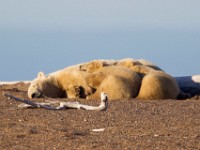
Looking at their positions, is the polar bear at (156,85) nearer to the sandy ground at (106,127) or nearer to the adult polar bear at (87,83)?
the adult polar bear at (87,83)

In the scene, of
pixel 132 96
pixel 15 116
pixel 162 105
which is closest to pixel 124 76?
pixel 132 96

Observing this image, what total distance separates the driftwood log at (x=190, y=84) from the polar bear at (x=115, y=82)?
1566mm

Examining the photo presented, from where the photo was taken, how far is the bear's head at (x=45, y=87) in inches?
615

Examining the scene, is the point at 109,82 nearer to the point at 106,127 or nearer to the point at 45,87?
the point at 45,87

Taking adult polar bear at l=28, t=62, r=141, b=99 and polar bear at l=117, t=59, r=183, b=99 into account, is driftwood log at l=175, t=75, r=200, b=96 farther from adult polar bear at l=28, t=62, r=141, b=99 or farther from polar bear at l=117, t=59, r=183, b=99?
adult polar bear at l=28, t=62, r=141, b=99

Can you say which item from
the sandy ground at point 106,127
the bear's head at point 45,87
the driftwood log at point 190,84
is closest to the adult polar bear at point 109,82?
the bear's head at point 45,87

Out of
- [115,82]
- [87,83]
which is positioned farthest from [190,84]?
[87,83]

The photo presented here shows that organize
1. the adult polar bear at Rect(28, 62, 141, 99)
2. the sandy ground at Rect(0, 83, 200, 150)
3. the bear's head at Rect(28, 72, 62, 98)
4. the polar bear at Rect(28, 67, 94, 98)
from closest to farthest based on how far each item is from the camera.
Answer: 1. the sandy ground at Rect(0, 83, 200, 150)
2. the adult polar bear at Rect(28, 62, 141, 99)
3. the bear's head at Rect(28, 72, 62, 98)
4. the polar bear at Rect(28, 67, 94, 98)

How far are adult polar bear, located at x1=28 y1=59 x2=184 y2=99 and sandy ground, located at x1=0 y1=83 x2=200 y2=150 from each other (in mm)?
1786

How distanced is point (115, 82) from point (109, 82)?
5.5 inches

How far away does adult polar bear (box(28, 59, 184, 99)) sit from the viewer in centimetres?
1530

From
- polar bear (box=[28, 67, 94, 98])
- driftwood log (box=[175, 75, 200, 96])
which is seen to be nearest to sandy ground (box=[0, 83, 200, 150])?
polar bear (box=[28, 67, 94, 98])

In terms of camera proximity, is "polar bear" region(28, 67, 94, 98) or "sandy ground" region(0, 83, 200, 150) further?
"polar bear" region(28, 67, 94, 98)

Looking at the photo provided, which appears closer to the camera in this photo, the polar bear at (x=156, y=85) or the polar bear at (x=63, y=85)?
the polar bear at (x=156, y=85)
